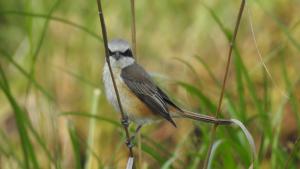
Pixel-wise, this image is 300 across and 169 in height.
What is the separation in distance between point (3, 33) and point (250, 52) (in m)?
2.37

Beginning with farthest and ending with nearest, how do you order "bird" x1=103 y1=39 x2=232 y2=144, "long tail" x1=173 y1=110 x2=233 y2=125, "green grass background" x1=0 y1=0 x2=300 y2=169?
"green grass background" x1=0 y1=0 x2=300 y2=169 < "bird" x1=103 y1=39 x2=232 y2=144 < "long tail" x1=173 y1=110 x2=233 y2=125

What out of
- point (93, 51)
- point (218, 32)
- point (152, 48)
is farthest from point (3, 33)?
point (218, 32)

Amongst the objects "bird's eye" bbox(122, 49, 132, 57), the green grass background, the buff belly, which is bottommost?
the buff belly

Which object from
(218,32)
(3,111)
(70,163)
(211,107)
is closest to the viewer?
(211,107)

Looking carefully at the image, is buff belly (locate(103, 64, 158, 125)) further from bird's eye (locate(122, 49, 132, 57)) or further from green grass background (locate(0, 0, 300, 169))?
green grass background (locate(0, 0, 300, 169))

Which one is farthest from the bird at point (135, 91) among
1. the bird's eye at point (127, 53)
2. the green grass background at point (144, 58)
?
the green grass background at point (144, 58)

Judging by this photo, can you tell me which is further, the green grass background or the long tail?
the green grass background

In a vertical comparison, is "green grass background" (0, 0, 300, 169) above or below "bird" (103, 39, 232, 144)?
above

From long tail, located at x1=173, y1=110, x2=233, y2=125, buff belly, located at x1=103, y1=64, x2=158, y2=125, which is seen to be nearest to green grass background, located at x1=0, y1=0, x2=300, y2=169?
A: buff belly, located at x1=103, y1=64, x2=158, y2=125

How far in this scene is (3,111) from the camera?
18.9 ft

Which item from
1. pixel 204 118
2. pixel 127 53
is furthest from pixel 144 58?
pixel 204 118

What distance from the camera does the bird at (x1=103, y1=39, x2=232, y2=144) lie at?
3463 millimetres

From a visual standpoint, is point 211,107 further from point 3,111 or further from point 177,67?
point 3,111

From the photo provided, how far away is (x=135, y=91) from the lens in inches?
141
